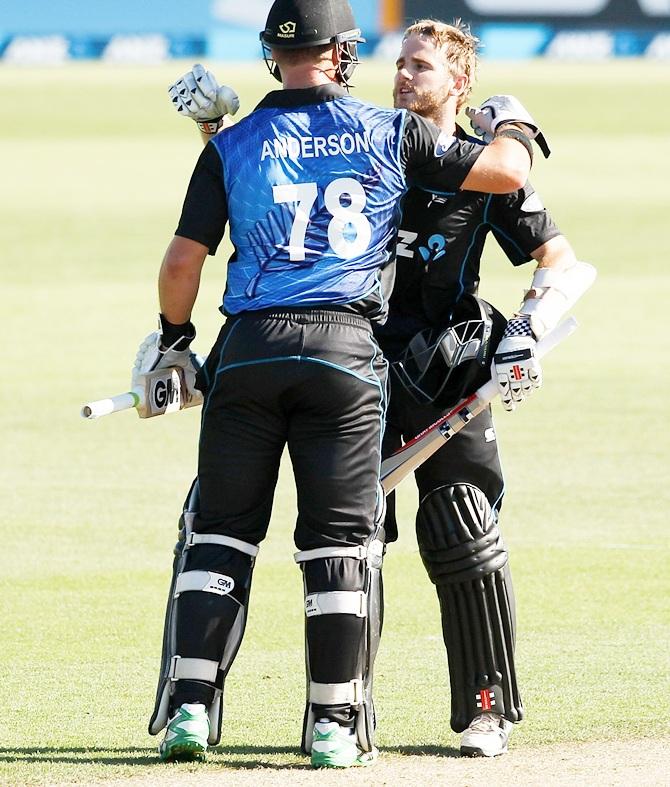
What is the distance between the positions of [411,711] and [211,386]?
1.24 meters

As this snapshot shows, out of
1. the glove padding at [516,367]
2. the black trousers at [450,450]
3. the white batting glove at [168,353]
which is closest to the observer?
the glove padding at [516,367]

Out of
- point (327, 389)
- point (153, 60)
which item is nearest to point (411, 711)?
point (327, 389)

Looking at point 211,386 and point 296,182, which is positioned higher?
point 296,182

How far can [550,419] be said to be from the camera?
34.4 ft

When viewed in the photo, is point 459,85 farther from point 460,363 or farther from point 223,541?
point 223,541

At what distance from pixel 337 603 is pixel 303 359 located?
635 millimetres

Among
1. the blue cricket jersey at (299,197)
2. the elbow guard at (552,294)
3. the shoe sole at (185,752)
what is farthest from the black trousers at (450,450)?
the shoe sole at (185,752)

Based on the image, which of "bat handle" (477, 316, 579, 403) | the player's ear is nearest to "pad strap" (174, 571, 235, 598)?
"bat handle" (477, 316, 579, 403)

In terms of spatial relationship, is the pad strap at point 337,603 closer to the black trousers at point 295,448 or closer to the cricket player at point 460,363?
the black trousers at point 295,448

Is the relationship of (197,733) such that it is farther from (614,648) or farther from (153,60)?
(153,60)

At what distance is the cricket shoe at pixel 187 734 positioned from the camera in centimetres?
396

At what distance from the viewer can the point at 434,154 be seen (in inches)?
162

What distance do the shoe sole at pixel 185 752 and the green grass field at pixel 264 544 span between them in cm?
5

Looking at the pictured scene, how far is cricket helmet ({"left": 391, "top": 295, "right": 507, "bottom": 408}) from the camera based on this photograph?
14.2 ft
